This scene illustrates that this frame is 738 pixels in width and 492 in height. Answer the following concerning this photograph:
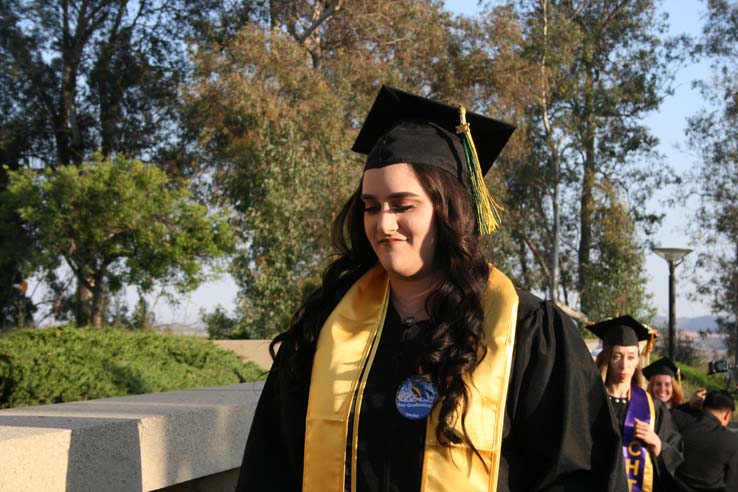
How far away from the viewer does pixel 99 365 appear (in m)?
6.31

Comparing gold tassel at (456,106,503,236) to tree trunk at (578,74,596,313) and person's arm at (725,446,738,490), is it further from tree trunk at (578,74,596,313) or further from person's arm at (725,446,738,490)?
tree trunk at (578,74,596,313)

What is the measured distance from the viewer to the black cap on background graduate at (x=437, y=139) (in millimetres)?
2527

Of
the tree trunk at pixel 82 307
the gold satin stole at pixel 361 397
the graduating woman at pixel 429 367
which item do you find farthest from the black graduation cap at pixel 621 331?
the tree trunk at pixel 82 307

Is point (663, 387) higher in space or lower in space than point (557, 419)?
lower

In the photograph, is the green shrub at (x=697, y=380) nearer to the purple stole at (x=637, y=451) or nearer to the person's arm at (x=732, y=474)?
the person's arm at (x=732, y=474)

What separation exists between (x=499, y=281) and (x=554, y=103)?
101 ft

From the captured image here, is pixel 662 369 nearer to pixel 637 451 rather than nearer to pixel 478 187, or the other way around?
pixel 637 451

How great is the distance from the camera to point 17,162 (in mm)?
25016

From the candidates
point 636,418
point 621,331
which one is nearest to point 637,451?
point 636,418

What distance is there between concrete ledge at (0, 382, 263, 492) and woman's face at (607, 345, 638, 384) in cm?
261

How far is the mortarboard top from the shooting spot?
2.52 m

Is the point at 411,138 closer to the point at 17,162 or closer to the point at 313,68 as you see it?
the point at 313,68

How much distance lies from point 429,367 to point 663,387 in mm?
5749

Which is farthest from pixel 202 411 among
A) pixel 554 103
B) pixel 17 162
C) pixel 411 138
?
pixel 554 103
